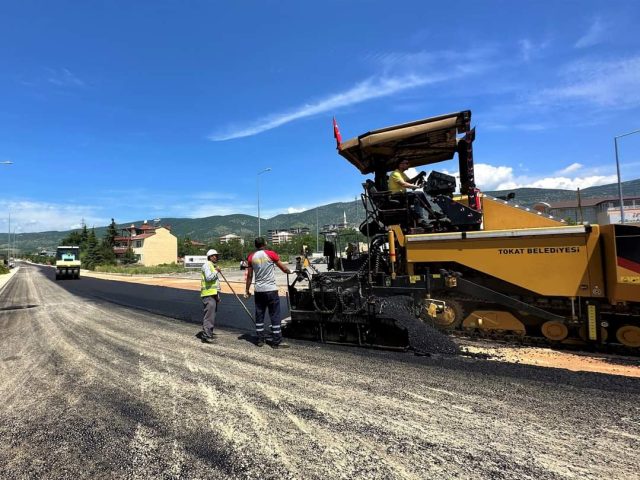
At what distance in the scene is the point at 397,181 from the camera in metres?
5.74

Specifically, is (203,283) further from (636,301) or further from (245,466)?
(636,301)

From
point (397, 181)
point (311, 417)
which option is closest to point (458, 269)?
point (397, 181)

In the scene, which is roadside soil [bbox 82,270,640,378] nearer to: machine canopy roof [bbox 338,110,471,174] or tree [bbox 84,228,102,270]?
machine canopy roof [bbox 338,110,471,174]

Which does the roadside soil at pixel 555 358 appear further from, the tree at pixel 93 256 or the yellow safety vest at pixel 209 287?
the tree at pixel 93 256

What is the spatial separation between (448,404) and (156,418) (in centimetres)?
262

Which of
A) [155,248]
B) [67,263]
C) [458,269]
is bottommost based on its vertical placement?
[458,269]

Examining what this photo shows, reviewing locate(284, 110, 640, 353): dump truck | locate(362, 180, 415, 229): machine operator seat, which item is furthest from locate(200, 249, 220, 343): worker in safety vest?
locate(362, 180, 415, 229): machine operator seat

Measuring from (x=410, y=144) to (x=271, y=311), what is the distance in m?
3.35

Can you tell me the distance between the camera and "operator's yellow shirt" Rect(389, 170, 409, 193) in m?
5.71

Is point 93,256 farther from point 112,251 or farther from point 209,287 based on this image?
point 209,287

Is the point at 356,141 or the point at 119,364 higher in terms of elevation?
the point at 356,141

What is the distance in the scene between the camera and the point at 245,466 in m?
2.54

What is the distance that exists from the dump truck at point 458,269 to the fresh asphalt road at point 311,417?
0.82 metres

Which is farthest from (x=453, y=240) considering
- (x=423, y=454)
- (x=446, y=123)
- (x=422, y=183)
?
(x=423, y=454)
